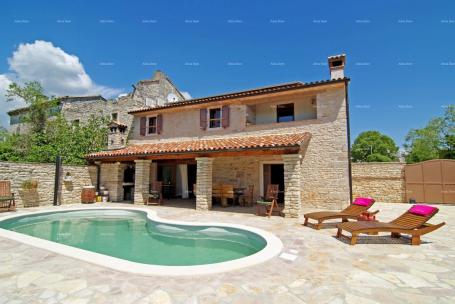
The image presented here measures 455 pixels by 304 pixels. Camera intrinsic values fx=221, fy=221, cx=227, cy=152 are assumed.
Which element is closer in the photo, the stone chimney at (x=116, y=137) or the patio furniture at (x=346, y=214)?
the patio furniture at (x=346, y=214)

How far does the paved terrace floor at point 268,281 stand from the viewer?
9.64 ft

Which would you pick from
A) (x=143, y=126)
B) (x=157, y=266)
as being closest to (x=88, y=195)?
(x=143, y=126)

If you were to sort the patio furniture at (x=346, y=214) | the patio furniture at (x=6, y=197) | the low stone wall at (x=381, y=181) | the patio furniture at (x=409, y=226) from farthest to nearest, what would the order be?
the low stone wall at (x=381, y=181) → the patio furniture at (x=6, y=197) → the patio furniture at (x=346, y=214) → the patio furniture at (x=409, y=226)

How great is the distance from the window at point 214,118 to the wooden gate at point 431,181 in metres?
12.6

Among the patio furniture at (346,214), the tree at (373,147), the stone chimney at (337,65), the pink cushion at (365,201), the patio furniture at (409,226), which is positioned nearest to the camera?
the patio furniture at (409,226)

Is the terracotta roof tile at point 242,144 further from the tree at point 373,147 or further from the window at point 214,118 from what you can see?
the tree at point 373,147

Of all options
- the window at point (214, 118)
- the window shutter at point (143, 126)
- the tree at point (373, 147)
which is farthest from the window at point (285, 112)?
the tree at point (373, 147)

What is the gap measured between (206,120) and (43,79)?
20154 mm

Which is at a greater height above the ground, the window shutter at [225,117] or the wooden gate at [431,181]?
the window shutter at [225,117]

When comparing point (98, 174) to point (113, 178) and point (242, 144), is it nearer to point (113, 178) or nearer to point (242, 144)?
point (113, 178)

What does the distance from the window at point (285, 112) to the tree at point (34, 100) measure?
23.6 m

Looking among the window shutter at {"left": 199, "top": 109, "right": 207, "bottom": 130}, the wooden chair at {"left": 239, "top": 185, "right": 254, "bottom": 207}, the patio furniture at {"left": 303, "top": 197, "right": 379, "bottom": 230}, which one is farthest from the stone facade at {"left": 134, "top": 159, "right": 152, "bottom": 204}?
the patio furniture at {"left": 303, "top": 197, "right": 379, "bottom": 230}

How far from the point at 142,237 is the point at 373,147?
44.6 metres

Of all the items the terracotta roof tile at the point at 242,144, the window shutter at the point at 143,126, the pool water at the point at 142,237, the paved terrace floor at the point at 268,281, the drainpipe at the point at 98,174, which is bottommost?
the pool water at the point at 142,237
